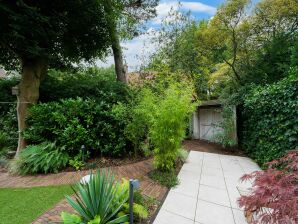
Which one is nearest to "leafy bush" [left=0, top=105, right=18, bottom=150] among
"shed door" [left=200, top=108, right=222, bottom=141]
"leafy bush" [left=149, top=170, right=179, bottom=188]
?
"leafy bush" [left=149, top=170, right=179, bottom=188]

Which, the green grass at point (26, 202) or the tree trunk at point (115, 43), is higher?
the tree trunk at point (115, 43)

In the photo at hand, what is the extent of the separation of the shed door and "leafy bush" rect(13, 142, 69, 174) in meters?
6.89

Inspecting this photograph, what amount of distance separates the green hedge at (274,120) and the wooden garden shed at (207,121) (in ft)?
8.86

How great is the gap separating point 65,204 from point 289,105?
5.11 metres

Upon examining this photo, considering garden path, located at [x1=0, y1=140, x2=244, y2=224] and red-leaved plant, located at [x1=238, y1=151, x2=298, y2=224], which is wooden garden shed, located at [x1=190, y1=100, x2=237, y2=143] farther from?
red-leaved plant, located at [x1=238, y1=151, x2=298, y2=224]

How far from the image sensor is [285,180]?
2529 millimetres

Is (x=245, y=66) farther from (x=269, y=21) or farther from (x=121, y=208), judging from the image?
(x=121, y=208)

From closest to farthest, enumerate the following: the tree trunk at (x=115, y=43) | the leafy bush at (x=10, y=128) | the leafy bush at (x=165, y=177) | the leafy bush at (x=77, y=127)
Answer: the leafy bush at (x=165, y=177), the leafy bush at (x=77, y=127), the leafy bush at (x=10, y=128), the tree trunk at (x=115, y=43)

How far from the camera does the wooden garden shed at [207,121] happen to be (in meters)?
9.97

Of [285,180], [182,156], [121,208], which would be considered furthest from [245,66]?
[121,208]

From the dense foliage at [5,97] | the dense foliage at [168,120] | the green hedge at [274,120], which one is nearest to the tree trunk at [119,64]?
the dense foliage at [5,97]

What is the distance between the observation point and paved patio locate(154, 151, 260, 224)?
11.2 ft

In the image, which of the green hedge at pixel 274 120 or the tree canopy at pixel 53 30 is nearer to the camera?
the green hedge at pixel 274 120

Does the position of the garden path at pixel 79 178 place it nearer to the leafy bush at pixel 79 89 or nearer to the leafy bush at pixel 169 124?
the leafy bush at pixel 169 124
